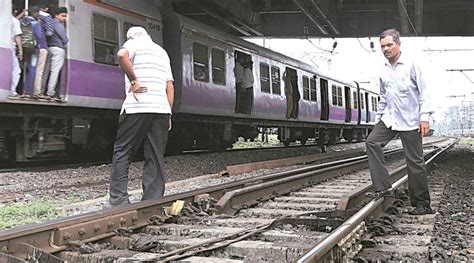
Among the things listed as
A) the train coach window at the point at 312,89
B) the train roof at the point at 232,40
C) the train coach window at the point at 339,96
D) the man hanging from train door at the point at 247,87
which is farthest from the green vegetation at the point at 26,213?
the train coach window at the point at 339,96

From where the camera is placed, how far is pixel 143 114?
496 cm

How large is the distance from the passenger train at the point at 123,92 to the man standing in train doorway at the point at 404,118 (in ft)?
16.6

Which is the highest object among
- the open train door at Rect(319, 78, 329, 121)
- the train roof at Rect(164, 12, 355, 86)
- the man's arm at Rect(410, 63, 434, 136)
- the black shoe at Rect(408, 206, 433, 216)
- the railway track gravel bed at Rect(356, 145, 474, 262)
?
the train roof at Rect(164, 12, 355, 86)

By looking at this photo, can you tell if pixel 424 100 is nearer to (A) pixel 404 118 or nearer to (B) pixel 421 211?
(A) pixel 404 118

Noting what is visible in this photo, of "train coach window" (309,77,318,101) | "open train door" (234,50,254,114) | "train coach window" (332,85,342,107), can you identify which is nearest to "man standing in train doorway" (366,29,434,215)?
"open train door" (234,50,254,114)

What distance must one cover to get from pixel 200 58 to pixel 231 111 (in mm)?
2033

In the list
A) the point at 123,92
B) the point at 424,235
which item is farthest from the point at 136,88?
the point at 123,92

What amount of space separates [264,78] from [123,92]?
6.24m

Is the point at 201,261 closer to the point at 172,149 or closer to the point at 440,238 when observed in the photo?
the point at 440,238

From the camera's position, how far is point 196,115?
11.9 metres

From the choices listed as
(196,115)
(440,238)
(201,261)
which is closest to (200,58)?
(196,115)

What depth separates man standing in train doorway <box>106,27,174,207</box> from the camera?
16.1 ft

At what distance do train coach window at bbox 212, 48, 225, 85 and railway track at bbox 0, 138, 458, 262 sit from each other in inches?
264

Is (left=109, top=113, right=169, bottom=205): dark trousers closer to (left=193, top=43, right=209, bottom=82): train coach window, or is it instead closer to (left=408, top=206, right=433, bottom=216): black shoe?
(left=408, top=206, right=433, bottom=216): black shoe
